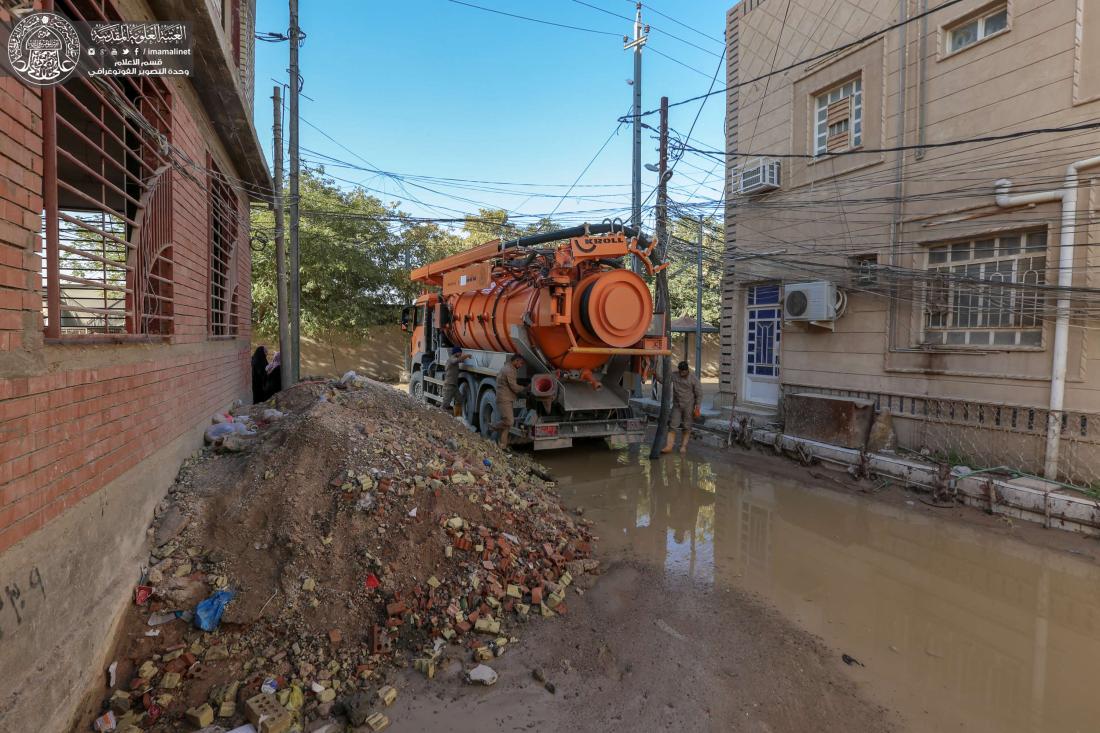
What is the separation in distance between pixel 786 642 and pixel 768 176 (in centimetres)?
845

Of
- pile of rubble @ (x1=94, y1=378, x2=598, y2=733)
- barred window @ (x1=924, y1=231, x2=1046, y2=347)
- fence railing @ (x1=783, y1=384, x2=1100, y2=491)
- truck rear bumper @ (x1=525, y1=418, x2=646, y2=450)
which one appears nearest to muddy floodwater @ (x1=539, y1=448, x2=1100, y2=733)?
truck rear bumper @ (x1=525, y1=418, x2=646, y2=450)

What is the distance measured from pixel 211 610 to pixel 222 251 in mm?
5573

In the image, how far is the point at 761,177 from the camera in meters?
9.82

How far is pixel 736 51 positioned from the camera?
11.0 meters

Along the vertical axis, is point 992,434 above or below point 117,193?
below

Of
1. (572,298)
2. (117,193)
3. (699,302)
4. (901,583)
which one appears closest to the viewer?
(117,193)

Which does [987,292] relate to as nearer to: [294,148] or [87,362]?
[87,362]

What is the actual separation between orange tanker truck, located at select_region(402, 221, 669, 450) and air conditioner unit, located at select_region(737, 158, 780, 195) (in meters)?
3.20

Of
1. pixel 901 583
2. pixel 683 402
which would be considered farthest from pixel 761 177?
pixel 901 583

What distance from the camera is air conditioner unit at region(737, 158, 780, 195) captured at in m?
9.81

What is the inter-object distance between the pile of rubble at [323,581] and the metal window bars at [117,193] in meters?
1.38

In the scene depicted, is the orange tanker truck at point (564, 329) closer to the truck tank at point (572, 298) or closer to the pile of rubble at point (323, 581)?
the truck tank at point (572, 298)

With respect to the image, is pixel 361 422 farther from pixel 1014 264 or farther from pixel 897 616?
pixel 1014 264

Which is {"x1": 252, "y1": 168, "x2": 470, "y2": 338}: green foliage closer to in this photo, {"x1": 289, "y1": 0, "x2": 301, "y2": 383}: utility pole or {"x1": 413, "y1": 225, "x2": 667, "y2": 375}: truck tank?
{"x1": 289, "y1": 0, "x2": 301, "y2": 383}: utility pole
